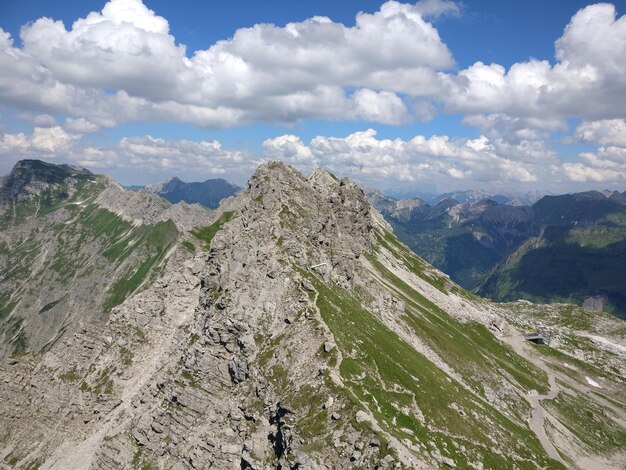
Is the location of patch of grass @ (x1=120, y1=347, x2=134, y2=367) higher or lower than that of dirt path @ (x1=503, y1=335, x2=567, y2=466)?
higher

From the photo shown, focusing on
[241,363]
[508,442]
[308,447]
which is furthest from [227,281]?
[508,442]

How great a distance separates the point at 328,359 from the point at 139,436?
170 feet

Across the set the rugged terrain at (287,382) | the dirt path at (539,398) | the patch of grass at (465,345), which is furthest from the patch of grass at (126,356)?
the dirt path at (539,398)

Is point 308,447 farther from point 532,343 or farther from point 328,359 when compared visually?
point 532,343

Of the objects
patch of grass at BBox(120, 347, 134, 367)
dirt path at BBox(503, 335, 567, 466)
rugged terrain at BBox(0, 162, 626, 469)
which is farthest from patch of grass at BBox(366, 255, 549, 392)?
patch of grass at BBox(120, 347, 134, 367)

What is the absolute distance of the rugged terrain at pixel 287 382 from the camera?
2810 inches

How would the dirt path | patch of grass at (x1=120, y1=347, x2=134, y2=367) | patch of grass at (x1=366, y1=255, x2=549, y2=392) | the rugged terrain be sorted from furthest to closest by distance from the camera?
patch of grass at (x1=366, y1=255, x2=549, y2=392)
patch of grass at (x1=120, y1=347, x2=134, y2=367)
the dirt path
the rugged terrain

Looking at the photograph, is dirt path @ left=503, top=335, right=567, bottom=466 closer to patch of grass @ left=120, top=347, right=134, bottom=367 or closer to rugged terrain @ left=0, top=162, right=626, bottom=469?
rugged terrain @ left=0, top=162, right=626, bottom=469

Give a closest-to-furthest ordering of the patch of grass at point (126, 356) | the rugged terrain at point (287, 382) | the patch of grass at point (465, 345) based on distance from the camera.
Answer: the rugged terrain at point (287, 382)
the patch of grass at point (126, 356)
the patch of grass at point (465, 345)

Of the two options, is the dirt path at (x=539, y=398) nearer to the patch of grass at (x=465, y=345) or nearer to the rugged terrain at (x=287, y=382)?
the rugged terrain at (x=287, y=382)

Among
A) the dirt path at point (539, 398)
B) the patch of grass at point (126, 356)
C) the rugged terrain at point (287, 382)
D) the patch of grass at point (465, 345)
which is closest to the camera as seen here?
the rugged terrain at point (287, 382)

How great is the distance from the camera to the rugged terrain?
71.4 m

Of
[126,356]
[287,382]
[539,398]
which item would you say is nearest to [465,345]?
[539,398]

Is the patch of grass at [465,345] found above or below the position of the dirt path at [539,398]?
above
